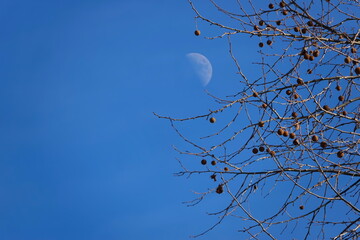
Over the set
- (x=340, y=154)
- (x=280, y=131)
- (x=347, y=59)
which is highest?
(x=347, y=59)

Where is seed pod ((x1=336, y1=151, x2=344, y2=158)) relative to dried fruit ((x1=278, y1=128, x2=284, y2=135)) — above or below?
below

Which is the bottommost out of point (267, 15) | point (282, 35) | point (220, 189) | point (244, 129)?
point (220, 189)

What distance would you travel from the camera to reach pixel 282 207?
17.5 feet

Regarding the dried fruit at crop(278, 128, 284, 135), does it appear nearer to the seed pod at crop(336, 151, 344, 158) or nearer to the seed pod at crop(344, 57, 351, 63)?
the seed pod at crop(336, 151, 344, 158)

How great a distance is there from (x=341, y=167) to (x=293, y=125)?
1.75 ft

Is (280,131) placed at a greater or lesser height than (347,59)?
lesser

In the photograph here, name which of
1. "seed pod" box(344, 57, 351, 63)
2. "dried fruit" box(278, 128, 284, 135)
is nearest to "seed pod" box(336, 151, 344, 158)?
"dried fruit" box(278, 128, 284, 135)

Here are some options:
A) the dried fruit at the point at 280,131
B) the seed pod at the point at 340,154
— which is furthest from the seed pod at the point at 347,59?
the dried fruit at the point at 280,131

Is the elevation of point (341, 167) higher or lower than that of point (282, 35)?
lower

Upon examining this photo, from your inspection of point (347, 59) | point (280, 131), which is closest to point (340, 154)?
point (280, 131)

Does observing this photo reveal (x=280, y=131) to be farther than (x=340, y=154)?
No

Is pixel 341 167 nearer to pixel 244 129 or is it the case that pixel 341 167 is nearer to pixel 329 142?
pixel 329 142

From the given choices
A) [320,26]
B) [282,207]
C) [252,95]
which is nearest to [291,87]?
[252,95]

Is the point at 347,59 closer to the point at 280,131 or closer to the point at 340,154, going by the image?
the point at 340,154
